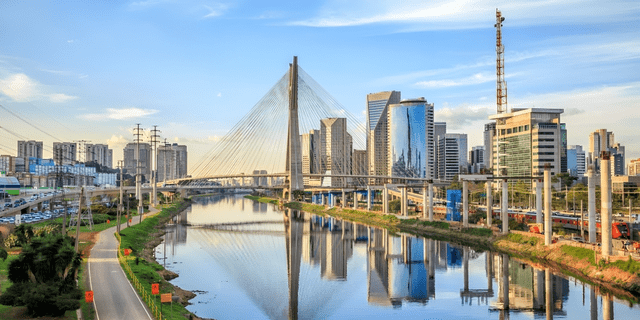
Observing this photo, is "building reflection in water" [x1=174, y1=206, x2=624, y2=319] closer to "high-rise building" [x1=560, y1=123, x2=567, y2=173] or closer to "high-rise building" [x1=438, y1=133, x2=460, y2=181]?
"high-rise building" [x1=560, y1=123, x2=567, y2=173]

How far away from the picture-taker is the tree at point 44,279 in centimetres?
1747

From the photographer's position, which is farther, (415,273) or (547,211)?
(547,211)

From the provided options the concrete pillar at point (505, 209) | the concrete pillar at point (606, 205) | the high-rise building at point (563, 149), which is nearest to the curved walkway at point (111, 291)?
the concrete pillar at point (606, 205)

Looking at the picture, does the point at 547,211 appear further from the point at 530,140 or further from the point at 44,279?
the point at 530,140

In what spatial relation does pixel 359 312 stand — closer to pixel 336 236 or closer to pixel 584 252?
pixel 584 252

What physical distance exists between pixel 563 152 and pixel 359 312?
85.9 metres

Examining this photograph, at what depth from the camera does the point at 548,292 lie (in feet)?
86.8

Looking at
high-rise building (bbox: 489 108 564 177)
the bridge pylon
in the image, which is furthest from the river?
high-rise building (bbox: 489 108 564 177)

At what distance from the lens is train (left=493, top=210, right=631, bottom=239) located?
36562 millimetres

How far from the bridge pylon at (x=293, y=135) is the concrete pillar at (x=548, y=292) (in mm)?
50282

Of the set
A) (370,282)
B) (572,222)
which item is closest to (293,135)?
(572,222)

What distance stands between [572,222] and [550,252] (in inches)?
566

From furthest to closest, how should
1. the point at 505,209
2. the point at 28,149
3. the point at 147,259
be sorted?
the point at 28,149 → the point at 505,209 → the point at 147,259

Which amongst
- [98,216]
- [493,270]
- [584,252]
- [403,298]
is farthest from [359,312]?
[98,216]
